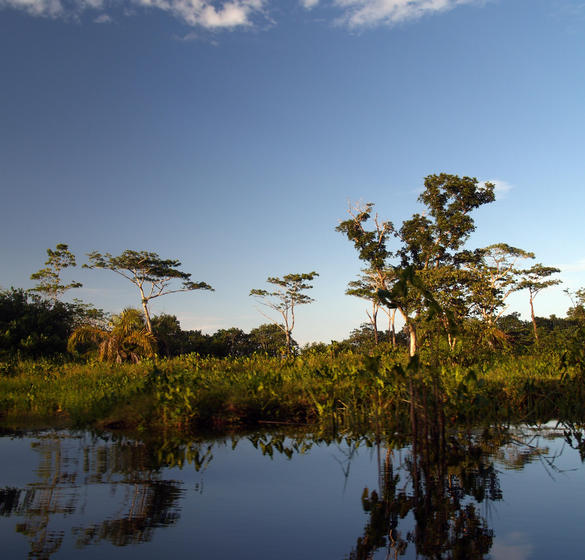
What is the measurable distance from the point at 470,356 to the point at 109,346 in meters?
10.0

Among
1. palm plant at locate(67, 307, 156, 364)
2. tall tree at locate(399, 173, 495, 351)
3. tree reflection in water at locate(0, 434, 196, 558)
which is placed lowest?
tree reflection in water at locate(0, 434, 196, 558)

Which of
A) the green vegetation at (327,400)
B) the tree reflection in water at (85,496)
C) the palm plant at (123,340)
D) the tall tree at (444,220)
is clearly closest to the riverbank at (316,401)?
the green vegetation at (327,400)

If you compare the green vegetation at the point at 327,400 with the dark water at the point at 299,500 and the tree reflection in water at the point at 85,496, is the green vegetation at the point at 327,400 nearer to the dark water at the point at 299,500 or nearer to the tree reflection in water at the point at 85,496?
the dark water at the point at 299,500

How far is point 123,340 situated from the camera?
1493 centimetres

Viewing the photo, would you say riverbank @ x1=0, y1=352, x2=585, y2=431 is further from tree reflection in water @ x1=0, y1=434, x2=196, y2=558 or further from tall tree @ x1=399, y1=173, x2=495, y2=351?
tall tree @ x1=399, y1=173, x2=495, y2=351

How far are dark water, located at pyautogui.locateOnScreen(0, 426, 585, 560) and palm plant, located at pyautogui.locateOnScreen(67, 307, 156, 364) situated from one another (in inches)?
379

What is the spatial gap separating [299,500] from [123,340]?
12516mm

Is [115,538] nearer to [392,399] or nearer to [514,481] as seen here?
[514,481]

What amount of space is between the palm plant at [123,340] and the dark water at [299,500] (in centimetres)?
963

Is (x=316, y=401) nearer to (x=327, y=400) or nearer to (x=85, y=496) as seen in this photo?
(x=327, y=400)

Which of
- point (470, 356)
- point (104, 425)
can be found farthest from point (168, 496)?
point (470, 356)

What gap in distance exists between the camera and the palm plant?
14727mm

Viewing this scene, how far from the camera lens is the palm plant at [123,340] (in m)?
14.7

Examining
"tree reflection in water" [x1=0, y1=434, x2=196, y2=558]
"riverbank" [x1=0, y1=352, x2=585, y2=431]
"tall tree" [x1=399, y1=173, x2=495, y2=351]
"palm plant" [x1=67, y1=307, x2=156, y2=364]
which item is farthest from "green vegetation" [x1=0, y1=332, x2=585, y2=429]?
"tall tree" [x1=399, y1=173, x2=495, y2=351]
